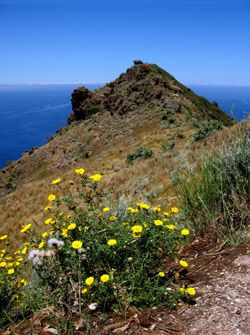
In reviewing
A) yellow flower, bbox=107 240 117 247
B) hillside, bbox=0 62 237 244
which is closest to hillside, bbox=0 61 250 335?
yellow flower, bbox=107 240 117 247

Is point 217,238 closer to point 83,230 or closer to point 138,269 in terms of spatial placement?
point 138,269

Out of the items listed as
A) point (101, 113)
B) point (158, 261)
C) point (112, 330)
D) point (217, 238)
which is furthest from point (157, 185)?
point (101, 113)

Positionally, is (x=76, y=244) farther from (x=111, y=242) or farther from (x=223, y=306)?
(x=223, y=306)

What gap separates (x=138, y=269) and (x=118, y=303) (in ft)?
1.14

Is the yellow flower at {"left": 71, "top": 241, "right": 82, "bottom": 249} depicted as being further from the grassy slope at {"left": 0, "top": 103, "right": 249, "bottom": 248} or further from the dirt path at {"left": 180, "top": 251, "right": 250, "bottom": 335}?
the grassy slope at {"left": 0, "top": 103, "right": 249, "bottom": 248}

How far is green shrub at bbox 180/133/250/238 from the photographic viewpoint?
4284mm

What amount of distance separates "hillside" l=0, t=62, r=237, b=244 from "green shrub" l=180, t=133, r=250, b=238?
27.2 ft

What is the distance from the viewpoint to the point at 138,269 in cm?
309

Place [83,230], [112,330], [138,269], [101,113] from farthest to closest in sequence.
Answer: [101,113], [83,230], [138,269], [112,330]

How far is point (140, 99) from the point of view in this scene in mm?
34500

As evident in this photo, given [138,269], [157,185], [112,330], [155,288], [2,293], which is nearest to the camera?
[112,330]

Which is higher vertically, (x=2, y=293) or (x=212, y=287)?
(x=212, y=287)

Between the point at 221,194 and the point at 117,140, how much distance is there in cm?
2575

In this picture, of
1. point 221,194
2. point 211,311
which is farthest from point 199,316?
point 221,194
